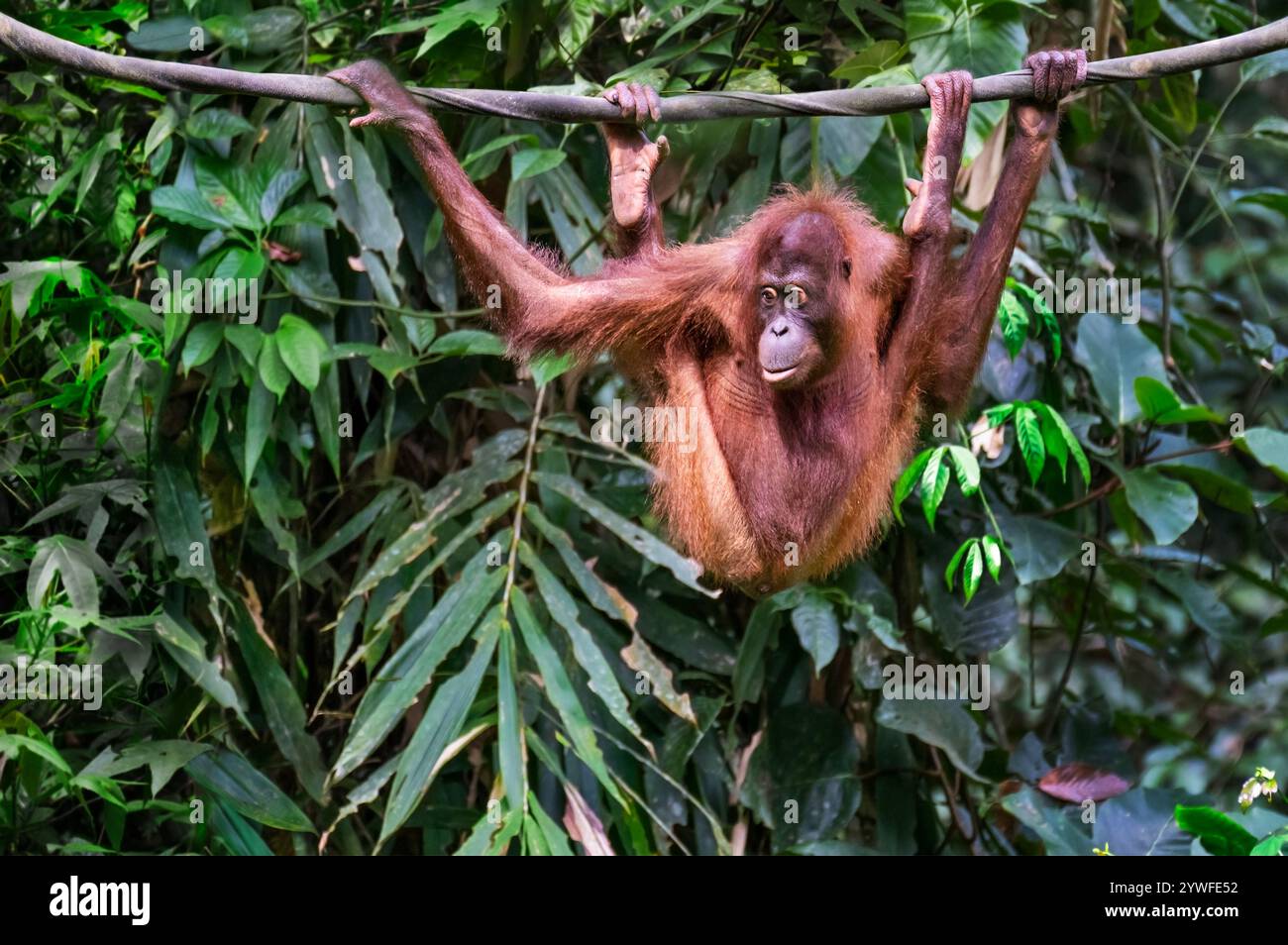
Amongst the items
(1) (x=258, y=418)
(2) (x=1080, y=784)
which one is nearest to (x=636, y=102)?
(1) (x=258, y=418)

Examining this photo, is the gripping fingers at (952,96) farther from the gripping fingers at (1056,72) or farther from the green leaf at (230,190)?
the green leaf at (230,190)

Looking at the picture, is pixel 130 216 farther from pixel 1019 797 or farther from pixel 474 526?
pixel 1019 797

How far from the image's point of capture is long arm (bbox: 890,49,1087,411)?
3.71 m

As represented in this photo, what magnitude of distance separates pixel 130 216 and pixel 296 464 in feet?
3.41

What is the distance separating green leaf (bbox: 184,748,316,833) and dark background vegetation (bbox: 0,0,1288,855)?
0.01 m

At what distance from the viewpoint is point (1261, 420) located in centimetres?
689

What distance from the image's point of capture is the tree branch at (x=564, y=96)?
3.24 m

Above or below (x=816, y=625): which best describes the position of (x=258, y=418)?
above

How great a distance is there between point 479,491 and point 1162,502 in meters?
2.31

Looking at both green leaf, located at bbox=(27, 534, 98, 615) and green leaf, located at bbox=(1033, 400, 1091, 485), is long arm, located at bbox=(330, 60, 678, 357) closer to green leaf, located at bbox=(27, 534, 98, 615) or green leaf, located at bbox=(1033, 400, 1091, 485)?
green leaf, located at bbox=(1033, 400, 1091, 485)

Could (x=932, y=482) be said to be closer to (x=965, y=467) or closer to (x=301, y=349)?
(x=965, y=467)

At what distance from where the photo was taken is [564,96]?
3408 millimetres

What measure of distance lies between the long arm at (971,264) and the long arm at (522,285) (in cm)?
70

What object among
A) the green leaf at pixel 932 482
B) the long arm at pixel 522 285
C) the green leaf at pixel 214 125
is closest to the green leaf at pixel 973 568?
the green leaf at pixel 932 482
